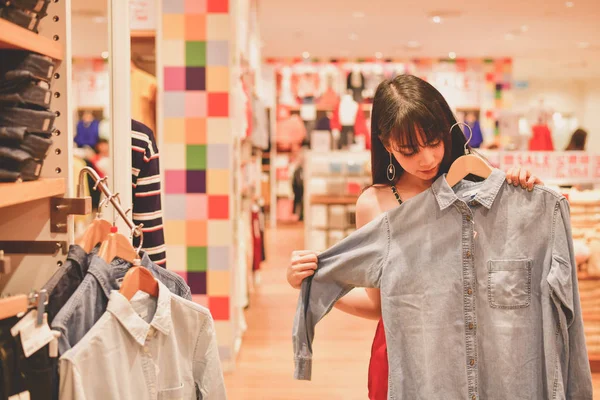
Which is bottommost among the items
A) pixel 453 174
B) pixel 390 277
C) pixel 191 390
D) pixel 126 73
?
pixel 191 390

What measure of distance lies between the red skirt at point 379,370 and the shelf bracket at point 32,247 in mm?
825

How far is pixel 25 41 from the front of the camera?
115 cm

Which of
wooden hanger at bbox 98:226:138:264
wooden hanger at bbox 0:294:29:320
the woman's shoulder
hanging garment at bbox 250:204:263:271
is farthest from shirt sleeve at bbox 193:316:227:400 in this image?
hanging garment at bbox 250:204:263:271

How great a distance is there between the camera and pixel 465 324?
1537 mm

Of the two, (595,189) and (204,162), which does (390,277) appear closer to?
(204,162)

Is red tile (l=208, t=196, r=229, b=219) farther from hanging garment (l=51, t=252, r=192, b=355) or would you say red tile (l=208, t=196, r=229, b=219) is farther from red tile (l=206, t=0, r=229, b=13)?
hanging garment (l=51, t=252, r=192, b=355)

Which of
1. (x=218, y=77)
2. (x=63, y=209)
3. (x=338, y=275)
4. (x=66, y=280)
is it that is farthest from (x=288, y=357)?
(x=66, y=280)

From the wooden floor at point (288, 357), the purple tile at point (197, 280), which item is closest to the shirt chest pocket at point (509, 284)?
the wooden floor at point (288, 357)

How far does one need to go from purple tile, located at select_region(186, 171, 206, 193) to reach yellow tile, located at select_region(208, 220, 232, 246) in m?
0.21

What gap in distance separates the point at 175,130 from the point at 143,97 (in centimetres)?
A: 33

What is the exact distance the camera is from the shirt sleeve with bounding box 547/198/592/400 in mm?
1504

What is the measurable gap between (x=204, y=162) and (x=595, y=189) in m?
2.69

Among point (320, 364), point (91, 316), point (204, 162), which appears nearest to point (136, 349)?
point (91, 316)

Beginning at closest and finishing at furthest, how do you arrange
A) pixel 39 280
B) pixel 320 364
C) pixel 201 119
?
1. pixel 39 280
2. pixel 201 119
3. pixel 320 364
